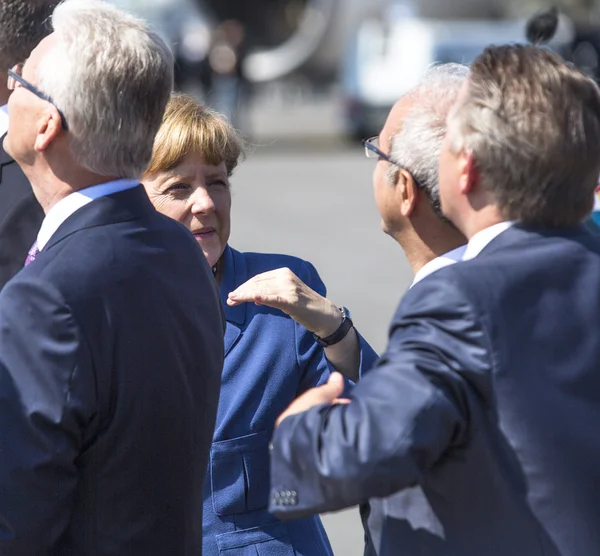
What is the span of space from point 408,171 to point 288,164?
14.5 meters

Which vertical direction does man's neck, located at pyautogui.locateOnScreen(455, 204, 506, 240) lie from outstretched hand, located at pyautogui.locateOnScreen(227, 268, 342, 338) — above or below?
above

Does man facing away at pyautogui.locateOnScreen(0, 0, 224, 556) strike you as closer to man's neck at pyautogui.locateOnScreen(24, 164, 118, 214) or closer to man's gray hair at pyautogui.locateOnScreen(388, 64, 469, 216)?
man's neck at pyautogui.locateOnScreen(24, 164, 118, 214)

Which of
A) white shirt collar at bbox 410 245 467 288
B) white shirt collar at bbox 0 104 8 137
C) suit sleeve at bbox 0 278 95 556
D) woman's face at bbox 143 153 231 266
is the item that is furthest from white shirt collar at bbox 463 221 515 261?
white shirt collar at bbox 0 104 8 137

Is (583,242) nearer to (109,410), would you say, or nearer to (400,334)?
(400,334)

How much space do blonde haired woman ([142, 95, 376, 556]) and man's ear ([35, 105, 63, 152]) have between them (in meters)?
0.53

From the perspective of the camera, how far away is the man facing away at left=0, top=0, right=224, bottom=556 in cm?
182

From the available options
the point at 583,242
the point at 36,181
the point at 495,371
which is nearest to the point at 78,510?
the point at 36,181

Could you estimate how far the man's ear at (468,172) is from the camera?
68.1 inches

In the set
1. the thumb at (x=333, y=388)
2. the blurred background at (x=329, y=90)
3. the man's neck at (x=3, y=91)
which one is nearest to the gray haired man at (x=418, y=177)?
the thumb at (x=333, y=388)

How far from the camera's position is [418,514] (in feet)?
5.74

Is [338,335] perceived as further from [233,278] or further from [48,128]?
[48,128]

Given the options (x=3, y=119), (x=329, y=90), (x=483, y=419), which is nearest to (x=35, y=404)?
(x=483, y=419)

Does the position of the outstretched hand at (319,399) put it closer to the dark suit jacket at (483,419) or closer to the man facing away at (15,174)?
the dark suit jacket at (483,419)

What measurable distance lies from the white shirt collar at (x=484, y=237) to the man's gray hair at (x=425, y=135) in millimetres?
280
